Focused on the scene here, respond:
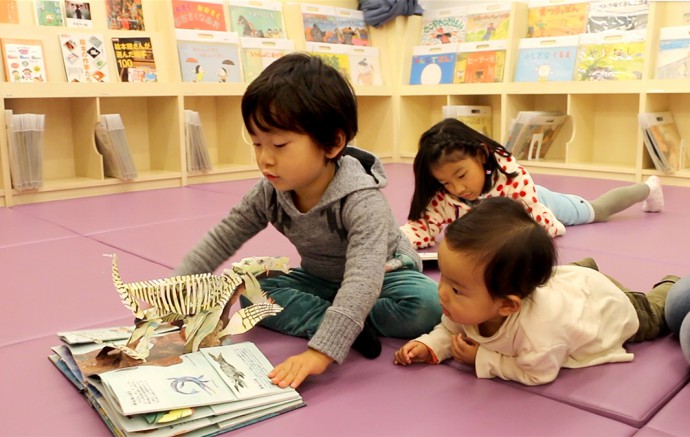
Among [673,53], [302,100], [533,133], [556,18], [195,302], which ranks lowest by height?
[195,302]

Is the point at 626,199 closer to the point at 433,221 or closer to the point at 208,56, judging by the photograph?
the point at 433,221

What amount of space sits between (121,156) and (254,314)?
6.03 feet

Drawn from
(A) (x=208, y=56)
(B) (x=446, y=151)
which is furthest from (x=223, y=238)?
(A) (x=208, y=56)

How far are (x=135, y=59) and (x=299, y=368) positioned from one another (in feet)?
7.24

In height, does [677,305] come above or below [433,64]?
below

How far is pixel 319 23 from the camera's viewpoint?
3404 millimetres

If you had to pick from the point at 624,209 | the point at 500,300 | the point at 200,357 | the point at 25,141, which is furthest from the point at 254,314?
the point at 25,141

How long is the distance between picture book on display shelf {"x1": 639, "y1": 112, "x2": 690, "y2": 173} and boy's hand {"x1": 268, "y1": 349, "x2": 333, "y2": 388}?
2.18m

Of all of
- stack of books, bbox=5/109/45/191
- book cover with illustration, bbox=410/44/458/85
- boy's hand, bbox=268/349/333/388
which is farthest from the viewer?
book cover with illustration, bbox=410/44/458/85

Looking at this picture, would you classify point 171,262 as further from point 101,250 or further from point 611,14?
point 611,14

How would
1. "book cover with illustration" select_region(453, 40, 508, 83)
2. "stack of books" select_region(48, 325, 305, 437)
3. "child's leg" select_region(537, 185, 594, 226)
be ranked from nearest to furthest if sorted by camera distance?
"stack of books" select_region(48, 325, 305, 437) < "child's leg" select_region(537, 185, 594, 226) < "book cover with illustration" select_region(453, 40, 508, 83)

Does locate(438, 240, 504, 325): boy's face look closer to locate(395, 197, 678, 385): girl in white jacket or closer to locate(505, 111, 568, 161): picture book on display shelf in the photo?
locate(395, 197, 678, 385): girl in white jacket

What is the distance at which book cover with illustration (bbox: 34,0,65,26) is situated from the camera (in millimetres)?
2570

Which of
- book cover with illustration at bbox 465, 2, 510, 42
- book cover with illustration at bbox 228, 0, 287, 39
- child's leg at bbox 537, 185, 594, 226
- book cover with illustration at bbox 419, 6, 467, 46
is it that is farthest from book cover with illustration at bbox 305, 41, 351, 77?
child's leg at bbox 537, 185, 594, 226
